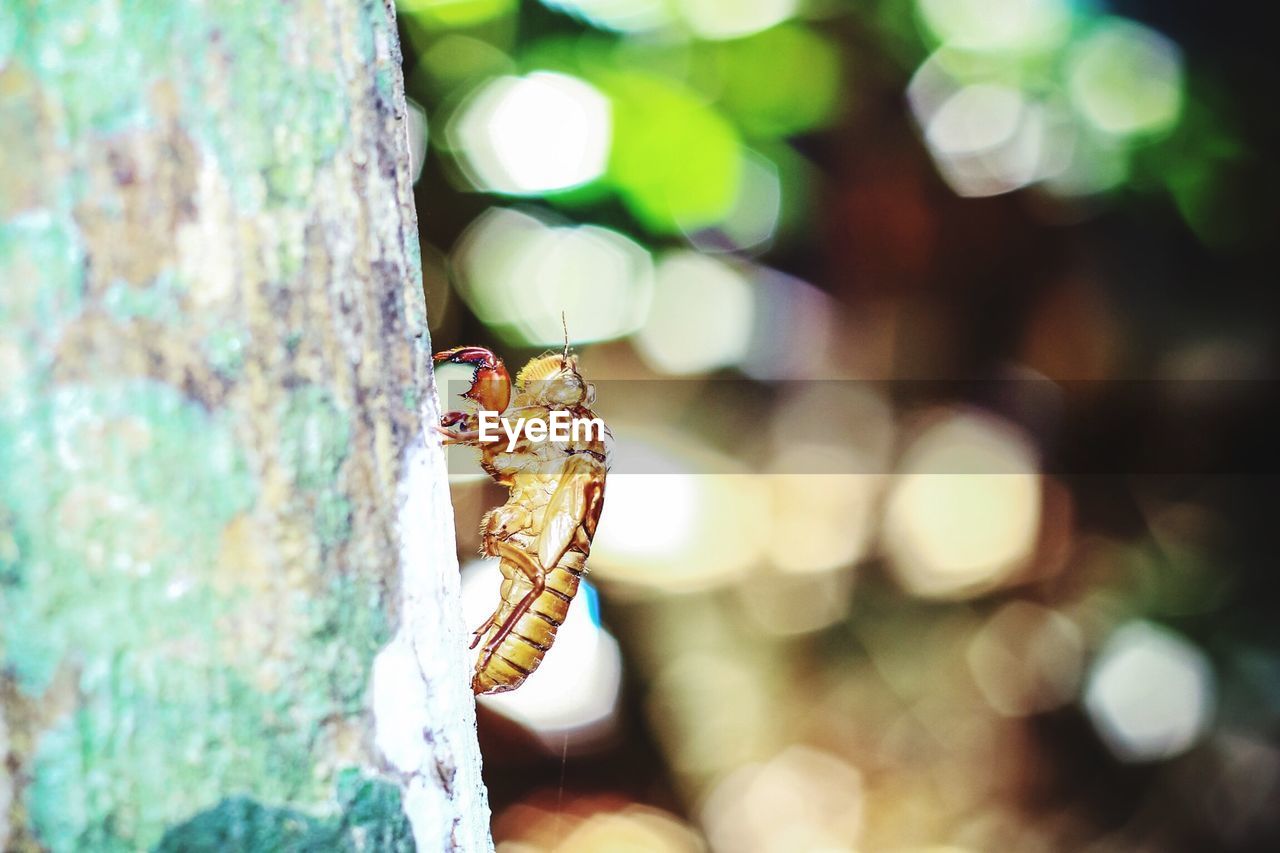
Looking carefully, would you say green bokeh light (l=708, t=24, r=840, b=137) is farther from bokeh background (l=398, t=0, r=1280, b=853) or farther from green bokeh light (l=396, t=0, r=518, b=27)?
green bokeh light (l=396, t=0, r=518, b=27)

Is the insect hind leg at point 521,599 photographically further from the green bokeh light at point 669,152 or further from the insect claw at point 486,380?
the green bokeh light at point 669,152

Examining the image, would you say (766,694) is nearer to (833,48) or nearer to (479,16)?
(833,48)

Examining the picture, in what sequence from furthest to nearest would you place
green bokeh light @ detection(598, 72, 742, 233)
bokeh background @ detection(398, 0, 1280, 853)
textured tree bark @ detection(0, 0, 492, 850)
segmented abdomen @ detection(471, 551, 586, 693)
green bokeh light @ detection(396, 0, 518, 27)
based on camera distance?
1. bokeh background @ detection(398, 0, 1280, 853)
2. green bokeh light @ detection(396, 0, 518, 27)
3. green bokeh light @ detection(598, 72, 742, 233)
4. segmented abdomen @ detection(471, 551, 586, 693)
5. textured tree bark @ detection(0, 0, 492, 850)

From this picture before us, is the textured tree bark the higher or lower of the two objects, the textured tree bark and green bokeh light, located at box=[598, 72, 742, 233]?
the lower

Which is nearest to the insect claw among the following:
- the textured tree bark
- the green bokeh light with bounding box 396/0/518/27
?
the textured tree bark

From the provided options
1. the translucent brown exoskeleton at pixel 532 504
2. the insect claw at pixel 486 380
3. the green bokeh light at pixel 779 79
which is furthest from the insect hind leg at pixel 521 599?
the green bokeh light at pixel 779 79

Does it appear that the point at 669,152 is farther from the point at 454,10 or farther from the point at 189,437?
the point at 189,437

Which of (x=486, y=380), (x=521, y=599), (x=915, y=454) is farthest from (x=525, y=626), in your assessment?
(x=915, y=454)
